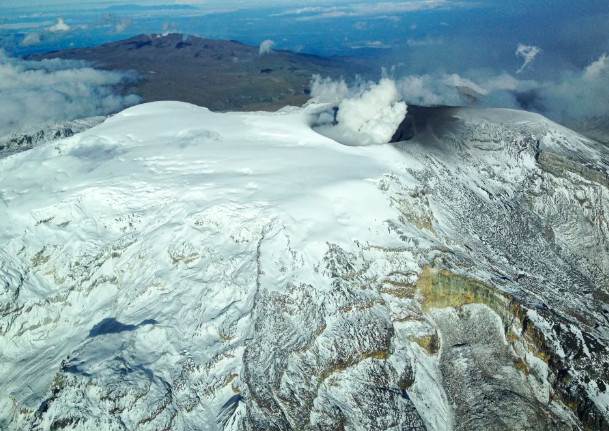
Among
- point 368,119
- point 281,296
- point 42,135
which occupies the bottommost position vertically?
point 42,135

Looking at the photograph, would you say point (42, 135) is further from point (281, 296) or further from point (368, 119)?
point (281, 296)

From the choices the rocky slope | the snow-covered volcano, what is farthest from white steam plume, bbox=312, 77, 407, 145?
the rocky slope

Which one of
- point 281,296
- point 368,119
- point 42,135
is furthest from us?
point 42,135

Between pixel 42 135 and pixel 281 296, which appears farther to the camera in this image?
pixel 42 135

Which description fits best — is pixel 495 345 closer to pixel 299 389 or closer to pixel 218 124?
pixel 299 389

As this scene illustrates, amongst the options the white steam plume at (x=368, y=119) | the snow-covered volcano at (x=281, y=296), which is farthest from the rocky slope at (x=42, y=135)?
the white steam plume at (x=368, y=119)

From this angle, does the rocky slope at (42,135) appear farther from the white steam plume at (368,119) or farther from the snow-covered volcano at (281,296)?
the white steam plume at (368,119)

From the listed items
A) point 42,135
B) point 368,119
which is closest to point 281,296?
point 368,119

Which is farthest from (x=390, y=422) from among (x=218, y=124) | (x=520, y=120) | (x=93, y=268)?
(x=520, y=120)
